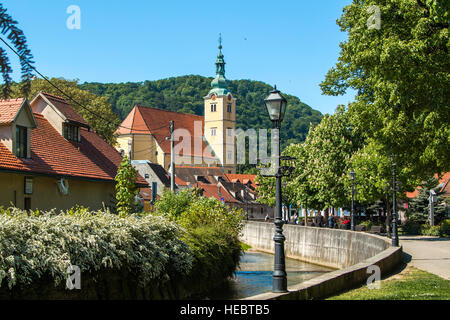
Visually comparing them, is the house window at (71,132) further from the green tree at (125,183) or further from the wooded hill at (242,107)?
the wooded hill at (242,107)

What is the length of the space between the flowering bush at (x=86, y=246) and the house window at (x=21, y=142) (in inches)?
336

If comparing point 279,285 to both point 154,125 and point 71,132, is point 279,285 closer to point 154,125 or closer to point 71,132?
point 71,132

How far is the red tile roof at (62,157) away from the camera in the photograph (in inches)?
837

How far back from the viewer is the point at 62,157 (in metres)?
25.2

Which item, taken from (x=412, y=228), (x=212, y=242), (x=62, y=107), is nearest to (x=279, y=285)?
(x=212, y=242)

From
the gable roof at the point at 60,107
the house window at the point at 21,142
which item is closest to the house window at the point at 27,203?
the house window at the point at 21,142

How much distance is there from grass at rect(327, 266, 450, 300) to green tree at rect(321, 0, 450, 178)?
5.69 meters

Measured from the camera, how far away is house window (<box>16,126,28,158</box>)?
71.1 ft

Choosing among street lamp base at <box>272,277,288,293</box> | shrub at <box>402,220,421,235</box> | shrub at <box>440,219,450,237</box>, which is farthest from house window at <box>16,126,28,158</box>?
shrub at <box>402,220,421,235</box>

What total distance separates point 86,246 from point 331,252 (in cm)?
2222

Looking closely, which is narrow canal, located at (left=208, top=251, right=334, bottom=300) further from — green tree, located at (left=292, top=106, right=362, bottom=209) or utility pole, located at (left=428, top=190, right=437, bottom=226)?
utility pole, located at (left=428, top=190, right=437, bottom=226)
